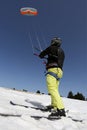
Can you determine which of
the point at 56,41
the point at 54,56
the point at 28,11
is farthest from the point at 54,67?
the point at 28,11

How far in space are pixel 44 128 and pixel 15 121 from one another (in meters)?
0.63

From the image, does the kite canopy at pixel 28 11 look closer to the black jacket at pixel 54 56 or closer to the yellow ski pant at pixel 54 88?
the black jacket at pixel 54 56

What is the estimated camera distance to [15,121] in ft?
16.3

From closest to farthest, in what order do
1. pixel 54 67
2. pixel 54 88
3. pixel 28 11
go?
pixel 54 88
pixel 54 67
pixel 28 11

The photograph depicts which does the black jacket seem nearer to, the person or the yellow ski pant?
the person

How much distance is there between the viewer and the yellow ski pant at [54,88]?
23.3 ft

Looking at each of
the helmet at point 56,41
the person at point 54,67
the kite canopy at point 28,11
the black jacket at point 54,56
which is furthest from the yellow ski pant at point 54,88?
the kite canopy at point 28,11

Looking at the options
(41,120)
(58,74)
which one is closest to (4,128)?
(41,120)

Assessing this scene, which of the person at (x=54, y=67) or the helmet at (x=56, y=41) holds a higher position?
the helmet at (x=56, y=41)

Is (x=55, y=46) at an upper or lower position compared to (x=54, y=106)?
upper

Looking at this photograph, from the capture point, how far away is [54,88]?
736 cm

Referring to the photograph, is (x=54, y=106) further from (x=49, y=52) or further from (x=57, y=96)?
(x=49, y=52)

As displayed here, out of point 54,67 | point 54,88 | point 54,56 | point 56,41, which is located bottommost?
point 54,88

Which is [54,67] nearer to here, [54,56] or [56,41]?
[54,56]
